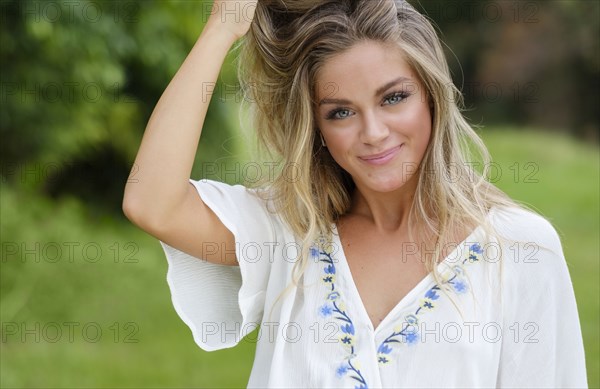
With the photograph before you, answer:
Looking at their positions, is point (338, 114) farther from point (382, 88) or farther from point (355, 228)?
point (355, 228)

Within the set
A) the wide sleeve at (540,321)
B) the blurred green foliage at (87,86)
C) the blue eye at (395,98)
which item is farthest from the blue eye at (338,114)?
the blurred green foliage at (87,86)

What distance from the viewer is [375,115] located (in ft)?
6.83

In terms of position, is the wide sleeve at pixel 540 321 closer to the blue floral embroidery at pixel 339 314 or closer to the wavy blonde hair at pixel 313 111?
the wavy blonde hair at pixel 313 111

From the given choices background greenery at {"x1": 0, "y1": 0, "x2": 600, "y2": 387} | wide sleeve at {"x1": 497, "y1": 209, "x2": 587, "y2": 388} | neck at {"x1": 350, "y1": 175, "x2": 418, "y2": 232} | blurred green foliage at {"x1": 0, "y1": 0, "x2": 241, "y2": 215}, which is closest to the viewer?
wide sleeve at {"x1": 497, "y1": 209, "x2": 587, "y2": 388}

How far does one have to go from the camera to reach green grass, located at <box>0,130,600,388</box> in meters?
4.61

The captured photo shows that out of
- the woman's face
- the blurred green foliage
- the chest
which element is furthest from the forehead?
the blurred green foliage

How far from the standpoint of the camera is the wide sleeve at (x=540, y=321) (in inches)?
78.4

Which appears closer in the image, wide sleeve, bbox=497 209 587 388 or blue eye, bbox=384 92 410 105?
wide sleeve, bbox=497 209 587 388

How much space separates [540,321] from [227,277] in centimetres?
77

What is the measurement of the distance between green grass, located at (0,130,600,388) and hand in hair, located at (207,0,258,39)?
6.37 ft

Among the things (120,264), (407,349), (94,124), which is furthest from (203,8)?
(407,349)

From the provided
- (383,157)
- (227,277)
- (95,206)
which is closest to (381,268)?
(383,157)

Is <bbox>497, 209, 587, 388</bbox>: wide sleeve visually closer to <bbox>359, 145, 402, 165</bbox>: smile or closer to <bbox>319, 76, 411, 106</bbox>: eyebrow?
<bbox>359, 145, 402, 165</bbox>: smile

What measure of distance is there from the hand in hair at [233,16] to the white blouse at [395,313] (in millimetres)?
383
